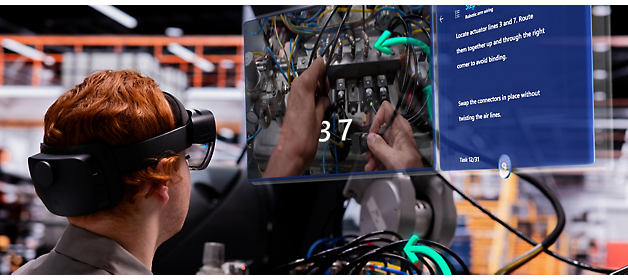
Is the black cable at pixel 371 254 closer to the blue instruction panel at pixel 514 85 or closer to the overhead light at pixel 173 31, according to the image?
the blue instruction panel at pixel 514 85

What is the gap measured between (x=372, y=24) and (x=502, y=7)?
0.25m

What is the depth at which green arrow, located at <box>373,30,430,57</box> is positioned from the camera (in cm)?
85

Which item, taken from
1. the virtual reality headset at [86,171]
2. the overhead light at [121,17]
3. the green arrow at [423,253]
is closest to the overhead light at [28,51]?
the overhead light at [121,17]

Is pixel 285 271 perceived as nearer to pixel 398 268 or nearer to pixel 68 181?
pixel 398 268

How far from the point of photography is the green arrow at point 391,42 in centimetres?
85

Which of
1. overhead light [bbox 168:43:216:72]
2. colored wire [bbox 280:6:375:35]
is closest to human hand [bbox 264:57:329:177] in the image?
colored wire [bbox 280:6:375:35]

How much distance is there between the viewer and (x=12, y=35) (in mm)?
4555

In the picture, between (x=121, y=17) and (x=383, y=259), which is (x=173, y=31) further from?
(x=383, y=259)

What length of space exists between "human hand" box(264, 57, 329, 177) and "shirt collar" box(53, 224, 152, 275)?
381 millimetres

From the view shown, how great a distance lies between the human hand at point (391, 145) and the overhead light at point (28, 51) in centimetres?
524

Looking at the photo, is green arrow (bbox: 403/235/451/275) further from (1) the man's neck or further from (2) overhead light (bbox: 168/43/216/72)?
(2) overhead light (bbox: 168/43/216/72)

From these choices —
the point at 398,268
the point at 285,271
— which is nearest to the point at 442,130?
the point at 398,268

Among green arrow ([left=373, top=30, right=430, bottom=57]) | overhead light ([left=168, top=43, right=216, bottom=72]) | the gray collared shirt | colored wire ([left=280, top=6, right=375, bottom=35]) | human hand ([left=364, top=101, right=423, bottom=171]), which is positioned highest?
overhead light ([left=168, top=43, right=216, bottom=72])

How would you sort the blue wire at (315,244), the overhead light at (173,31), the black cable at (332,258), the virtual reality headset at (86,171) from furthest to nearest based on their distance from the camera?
the overhead light at (173,31)
the blue wire at (315,244)
the black cable at (332,258)
the virtual reality headset at (86,171)
